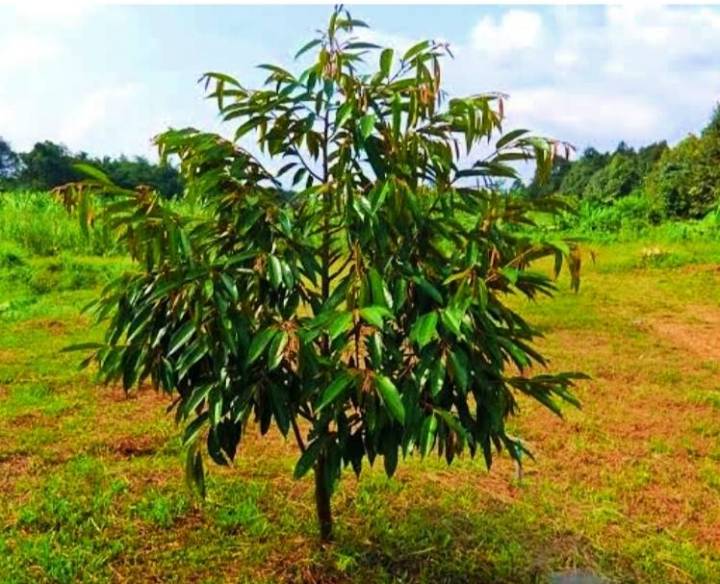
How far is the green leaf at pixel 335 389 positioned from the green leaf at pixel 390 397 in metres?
0.08

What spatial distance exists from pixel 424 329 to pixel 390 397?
197 mm

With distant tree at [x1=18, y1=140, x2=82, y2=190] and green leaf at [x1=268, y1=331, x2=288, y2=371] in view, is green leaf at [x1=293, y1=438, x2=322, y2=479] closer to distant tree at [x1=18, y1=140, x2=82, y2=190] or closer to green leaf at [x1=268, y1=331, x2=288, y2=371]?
green leaf at [x1=268, y1=331, x2=288, y2=371]

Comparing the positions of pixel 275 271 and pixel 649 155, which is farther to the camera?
pixel 649 155

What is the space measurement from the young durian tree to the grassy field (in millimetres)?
836

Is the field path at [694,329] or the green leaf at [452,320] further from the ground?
the green leaf at [452,320]

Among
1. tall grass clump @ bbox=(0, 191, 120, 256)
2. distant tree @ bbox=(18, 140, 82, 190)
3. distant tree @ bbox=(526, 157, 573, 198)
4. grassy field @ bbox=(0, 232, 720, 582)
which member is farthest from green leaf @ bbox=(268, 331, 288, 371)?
distant tree @ bbox=(18, 140, 82, 190)

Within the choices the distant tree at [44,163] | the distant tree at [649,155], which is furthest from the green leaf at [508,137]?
the distant tree at [44,163]

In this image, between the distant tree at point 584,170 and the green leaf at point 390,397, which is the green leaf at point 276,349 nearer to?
the green leaf at point 390,397

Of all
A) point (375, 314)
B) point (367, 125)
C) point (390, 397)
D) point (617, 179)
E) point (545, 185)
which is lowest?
point (390, 397)

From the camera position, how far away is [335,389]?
6.73 ft

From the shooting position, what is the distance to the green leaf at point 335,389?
2.03 m

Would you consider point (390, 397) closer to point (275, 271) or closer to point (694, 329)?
point (275, 271)

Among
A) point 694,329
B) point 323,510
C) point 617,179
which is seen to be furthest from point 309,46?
point 617,179

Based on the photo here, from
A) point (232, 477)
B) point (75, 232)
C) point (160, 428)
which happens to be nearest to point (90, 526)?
point (232, 477)
